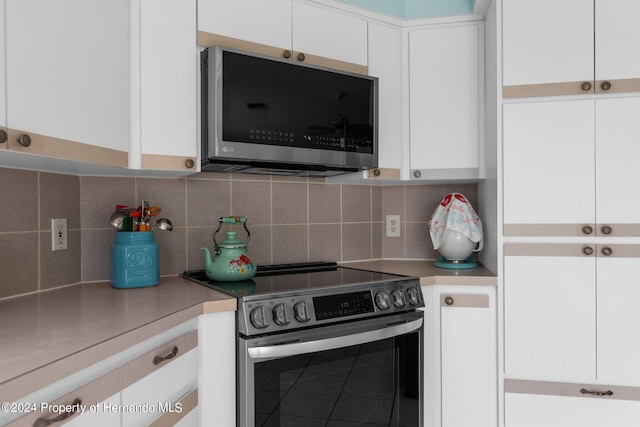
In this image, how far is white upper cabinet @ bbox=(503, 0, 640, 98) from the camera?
178cm

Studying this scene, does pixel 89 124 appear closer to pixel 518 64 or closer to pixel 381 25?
pixel 381 25

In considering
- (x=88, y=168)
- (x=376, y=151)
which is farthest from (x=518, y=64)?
(x=88, y=168)

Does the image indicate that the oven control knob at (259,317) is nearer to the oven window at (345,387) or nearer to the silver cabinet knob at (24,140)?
the oven window at (345,387)

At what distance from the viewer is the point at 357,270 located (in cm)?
217

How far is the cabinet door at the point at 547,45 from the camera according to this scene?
1821 mm

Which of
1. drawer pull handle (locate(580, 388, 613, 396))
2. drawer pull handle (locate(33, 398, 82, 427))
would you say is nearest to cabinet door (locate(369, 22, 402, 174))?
drawer pull handle (locate(580, 388, 613, 396))

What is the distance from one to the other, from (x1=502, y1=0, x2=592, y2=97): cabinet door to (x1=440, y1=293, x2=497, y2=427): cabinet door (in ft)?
2.99

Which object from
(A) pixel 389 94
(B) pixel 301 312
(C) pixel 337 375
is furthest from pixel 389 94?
(C) pixel 337 375

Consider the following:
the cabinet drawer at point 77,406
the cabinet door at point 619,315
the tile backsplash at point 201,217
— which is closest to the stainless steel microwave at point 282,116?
the tile backsplash at point 201,217

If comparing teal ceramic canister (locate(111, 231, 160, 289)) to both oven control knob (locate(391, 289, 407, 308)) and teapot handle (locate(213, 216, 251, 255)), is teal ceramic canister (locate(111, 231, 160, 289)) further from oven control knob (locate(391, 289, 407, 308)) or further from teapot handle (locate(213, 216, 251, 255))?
oven control knob (locate(391, 289, 407, 308))

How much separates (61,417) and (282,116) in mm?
1274

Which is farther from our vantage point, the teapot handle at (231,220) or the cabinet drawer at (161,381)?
the teapot handle at (231,220)

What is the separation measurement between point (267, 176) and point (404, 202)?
809mm

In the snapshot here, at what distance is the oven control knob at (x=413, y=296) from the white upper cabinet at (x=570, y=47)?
90 cm
